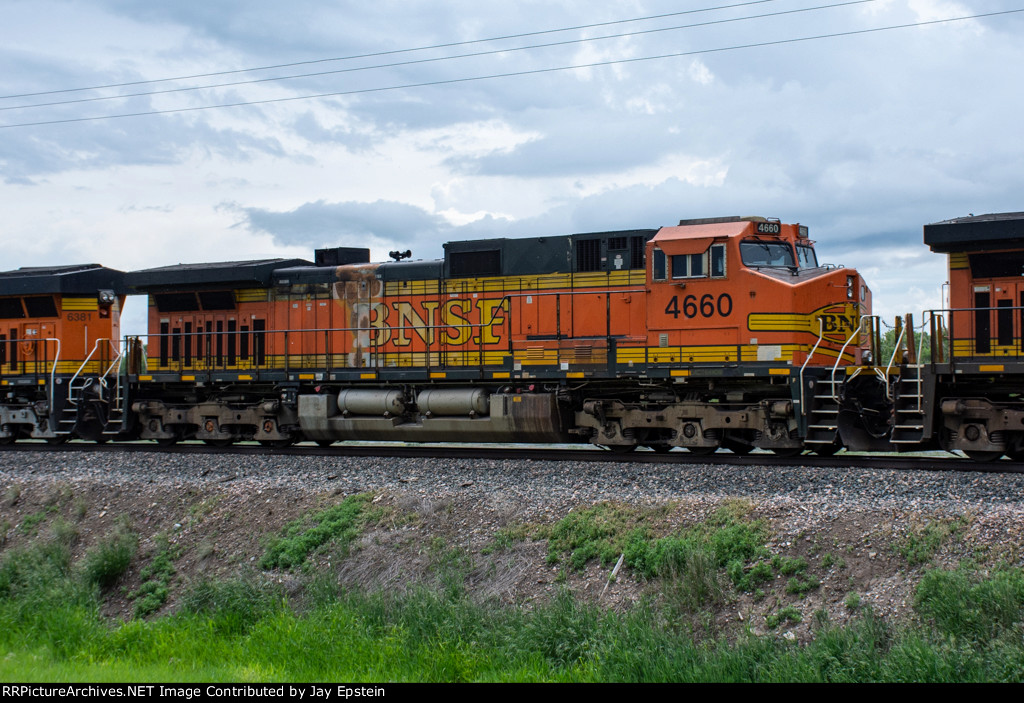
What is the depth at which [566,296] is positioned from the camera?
13.2m

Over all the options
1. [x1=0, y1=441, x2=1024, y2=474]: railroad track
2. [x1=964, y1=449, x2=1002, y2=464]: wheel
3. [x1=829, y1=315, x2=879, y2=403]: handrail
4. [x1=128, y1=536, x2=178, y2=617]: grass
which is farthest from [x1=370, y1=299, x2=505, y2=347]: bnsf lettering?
[x1=964, y1=449, x2=1002, y2=464]: wheel

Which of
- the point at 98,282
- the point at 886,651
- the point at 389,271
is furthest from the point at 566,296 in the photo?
the point at 98,282

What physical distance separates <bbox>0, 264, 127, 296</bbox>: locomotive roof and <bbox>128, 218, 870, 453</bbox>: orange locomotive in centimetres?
156

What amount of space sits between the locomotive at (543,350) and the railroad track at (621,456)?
26 centimetres

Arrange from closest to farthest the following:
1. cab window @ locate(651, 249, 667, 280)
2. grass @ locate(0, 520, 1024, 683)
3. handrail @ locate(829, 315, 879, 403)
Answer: grass @ locate(0, 520, 1024, 683) → handrail @ locate(829, 315, 879, 403) → cab window @ locate(651, 249, 667, 280)

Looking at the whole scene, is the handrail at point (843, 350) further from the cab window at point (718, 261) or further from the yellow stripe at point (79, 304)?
the yellow stripe at point (79, 304)

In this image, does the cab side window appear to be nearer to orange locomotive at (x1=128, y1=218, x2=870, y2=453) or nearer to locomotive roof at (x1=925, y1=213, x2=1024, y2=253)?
orange locomotive at (x1=128, y1=218, x2=870, y2=453)

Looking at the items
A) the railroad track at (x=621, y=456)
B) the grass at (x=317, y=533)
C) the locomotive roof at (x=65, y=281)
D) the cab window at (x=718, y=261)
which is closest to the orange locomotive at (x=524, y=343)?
the cab window at (x=718, y=261)

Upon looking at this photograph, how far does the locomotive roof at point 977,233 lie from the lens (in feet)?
38.0

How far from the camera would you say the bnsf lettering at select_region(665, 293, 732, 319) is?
39.5ft

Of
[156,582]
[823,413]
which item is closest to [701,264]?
[823,413]

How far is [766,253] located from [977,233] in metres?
2.66

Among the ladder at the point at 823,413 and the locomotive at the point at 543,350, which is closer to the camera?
the ladder at the point at 823,413
